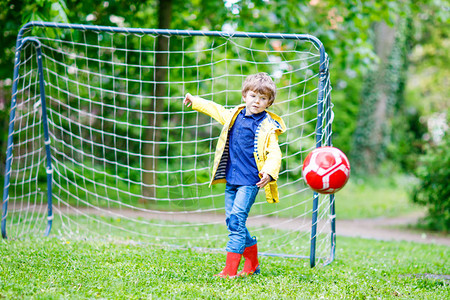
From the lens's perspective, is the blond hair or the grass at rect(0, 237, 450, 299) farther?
the blond hair

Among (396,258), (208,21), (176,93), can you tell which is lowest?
(396,258)

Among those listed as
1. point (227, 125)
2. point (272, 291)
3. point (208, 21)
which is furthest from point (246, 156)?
point (208, 21)

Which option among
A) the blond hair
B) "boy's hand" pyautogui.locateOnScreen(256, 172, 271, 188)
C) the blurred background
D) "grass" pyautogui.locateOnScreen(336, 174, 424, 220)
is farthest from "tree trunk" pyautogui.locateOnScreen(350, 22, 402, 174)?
"boy's hand" pyautogui.locateOnScreen(256, 172, 271, 188)

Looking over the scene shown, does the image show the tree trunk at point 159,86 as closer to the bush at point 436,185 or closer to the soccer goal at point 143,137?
the soccer goal at point 143,137

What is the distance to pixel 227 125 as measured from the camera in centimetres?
414

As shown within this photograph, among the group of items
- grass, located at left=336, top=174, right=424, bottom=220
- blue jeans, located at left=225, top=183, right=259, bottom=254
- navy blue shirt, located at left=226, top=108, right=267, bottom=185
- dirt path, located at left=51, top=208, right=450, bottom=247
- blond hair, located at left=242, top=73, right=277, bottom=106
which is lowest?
dirt path, located at left=51, top=208, right=450, bottom=247

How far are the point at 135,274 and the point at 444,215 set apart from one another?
6091mm

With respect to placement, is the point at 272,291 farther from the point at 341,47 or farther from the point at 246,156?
the point at 341,47

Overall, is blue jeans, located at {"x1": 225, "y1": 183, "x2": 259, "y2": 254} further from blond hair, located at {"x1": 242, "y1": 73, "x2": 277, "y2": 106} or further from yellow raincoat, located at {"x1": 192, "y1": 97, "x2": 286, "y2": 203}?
blond hair, located at {"x1": 242, "y1": 73, "x2": 277, "y2": 106}

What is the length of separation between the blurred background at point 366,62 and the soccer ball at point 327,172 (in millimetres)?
3816

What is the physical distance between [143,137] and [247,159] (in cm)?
712

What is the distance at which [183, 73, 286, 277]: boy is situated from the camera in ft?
13.0

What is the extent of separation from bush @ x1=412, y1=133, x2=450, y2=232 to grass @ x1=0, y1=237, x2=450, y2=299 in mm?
2723

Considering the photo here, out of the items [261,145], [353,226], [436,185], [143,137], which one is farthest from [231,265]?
[143,137]
